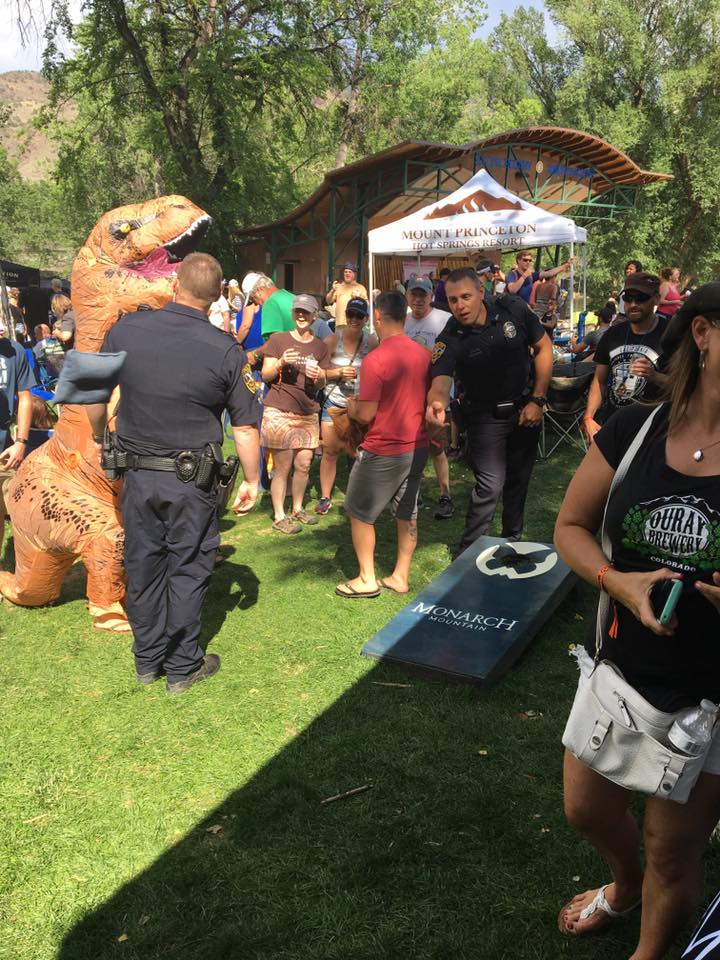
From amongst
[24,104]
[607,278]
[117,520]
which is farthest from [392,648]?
[24,104]

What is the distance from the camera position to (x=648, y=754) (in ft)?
5.49

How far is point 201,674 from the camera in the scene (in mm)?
3965

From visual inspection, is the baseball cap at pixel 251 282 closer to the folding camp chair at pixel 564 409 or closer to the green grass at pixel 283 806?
the folding camp chair at pixel 564 409

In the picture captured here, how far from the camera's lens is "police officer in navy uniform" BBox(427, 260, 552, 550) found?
15.2ft

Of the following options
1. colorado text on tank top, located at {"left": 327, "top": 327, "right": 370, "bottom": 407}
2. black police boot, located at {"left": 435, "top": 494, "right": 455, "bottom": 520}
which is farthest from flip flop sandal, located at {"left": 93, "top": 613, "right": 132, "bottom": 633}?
black police boot, located at {"left": 435, "top": 494, "right": 455, "bottom": 520}

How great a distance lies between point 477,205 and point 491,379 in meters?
7.60

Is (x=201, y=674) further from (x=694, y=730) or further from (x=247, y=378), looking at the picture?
(x=694, y=730)

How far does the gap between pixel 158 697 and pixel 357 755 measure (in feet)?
3.91

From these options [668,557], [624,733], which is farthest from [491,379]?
[624,733]

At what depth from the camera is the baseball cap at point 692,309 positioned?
165cm

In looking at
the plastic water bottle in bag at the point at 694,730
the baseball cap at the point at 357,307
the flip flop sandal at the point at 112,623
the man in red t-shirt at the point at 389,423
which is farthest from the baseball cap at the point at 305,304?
the plastic water bottle in bag at the point at 694,730

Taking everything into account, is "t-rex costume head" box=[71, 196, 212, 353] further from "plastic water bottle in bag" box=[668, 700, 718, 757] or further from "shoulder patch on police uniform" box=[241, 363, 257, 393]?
"plastic water bottle in bag" box=[668, 700, 718, 757]

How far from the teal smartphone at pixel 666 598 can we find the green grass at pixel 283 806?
138 centimetres

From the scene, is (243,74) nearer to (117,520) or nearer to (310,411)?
(310,411)
